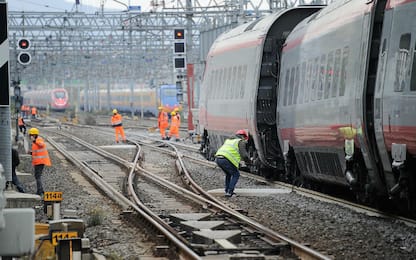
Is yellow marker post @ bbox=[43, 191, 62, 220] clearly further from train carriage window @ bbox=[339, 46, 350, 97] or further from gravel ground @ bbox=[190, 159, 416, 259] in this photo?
train carriage window @ bbox=[339, 46, 350, 97]

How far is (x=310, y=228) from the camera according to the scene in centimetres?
1343

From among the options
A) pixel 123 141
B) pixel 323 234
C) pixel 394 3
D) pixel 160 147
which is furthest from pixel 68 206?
pixel 123 141

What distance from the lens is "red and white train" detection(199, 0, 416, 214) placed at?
40.7 ft

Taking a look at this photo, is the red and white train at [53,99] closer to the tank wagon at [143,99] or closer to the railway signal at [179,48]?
the tank wagon at [143,99]

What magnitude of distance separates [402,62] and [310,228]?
273 centimetres

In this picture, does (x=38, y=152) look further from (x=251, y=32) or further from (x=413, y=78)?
(x=413, y=78)

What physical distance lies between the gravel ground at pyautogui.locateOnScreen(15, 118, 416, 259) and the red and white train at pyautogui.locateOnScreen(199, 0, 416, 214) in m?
0.53

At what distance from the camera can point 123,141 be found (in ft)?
140

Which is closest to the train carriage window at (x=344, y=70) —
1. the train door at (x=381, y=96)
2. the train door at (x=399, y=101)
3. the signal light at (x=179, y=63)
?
the train door at (x=381, y=96)

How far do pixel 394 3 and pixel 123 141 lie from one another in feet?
101

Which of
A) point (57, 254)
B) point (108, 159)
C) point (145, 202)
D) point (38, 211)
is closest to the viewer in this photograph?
point (57, 254)

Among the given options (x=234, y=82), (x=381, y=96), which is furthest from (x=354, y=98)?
(x=234, y=82)

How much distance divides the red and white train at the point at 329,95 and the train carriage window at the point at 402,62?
0.01 metres

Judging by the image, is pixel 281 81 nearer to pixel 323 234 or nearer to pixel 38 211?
pixel 38 211
